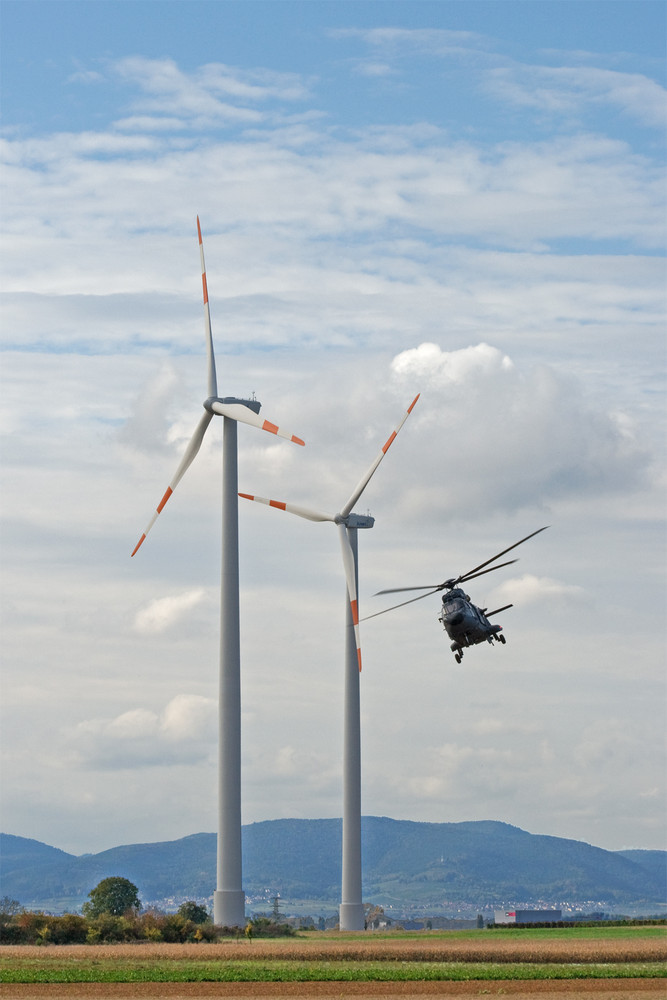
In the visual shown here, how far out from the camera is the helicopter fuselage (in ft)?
267

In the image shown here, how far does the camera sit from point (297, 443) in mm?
108188

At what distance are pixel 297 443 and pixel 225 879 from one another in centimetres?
3877

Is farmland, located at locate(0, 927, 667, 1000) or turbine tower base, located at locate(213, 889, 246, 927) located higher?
turbine tower base, located at locate(213, 889, 246, 927)

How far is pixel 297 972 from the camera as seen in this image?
8056cm

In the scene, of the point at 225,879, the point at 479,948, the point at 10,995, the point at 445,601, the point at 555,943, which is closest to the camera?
the point at 10,995

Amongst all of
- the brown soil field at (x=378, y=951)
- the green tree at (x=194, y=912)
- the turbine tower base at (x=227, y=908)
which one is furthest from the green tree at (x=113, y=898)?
the brown soil field at (x=378, y=951)

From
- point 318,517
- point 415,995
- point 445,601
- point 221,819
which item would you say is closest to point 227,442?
point 318,517

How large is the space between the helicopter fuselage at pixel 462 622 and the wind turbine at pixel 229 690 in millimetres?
37472

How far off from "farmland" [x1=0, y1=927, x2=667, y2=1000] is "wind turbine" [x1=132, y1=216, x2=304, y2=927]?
12.5 metres

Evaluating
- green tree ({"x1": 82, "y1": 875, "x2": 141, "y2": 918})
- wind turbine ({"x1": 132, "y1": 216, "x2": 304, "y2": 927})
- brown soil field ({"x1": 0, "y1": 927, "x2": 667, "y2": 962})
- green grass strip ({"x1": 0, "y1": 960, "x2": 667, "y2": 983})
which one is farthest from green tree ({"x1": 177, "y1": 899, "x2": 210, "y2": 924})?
green grass strip ({"x1": 0, "y1": 960, "x2": 667, "y2": 983})

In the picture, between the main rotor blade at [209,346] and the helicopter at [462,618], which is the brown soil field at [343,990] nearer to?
the helicopter at [462,618]

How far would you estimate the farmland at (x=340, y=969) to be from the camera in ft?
241

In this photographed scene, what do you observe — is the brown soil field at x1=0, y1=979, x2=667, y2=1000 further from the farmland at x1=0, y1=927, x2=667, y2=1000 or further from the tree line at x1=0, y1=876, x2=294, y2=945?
the tree line at x1=0, y1=876, x2=294, y2=945

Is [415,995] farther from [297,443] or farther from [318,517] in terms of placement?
[318,517]
